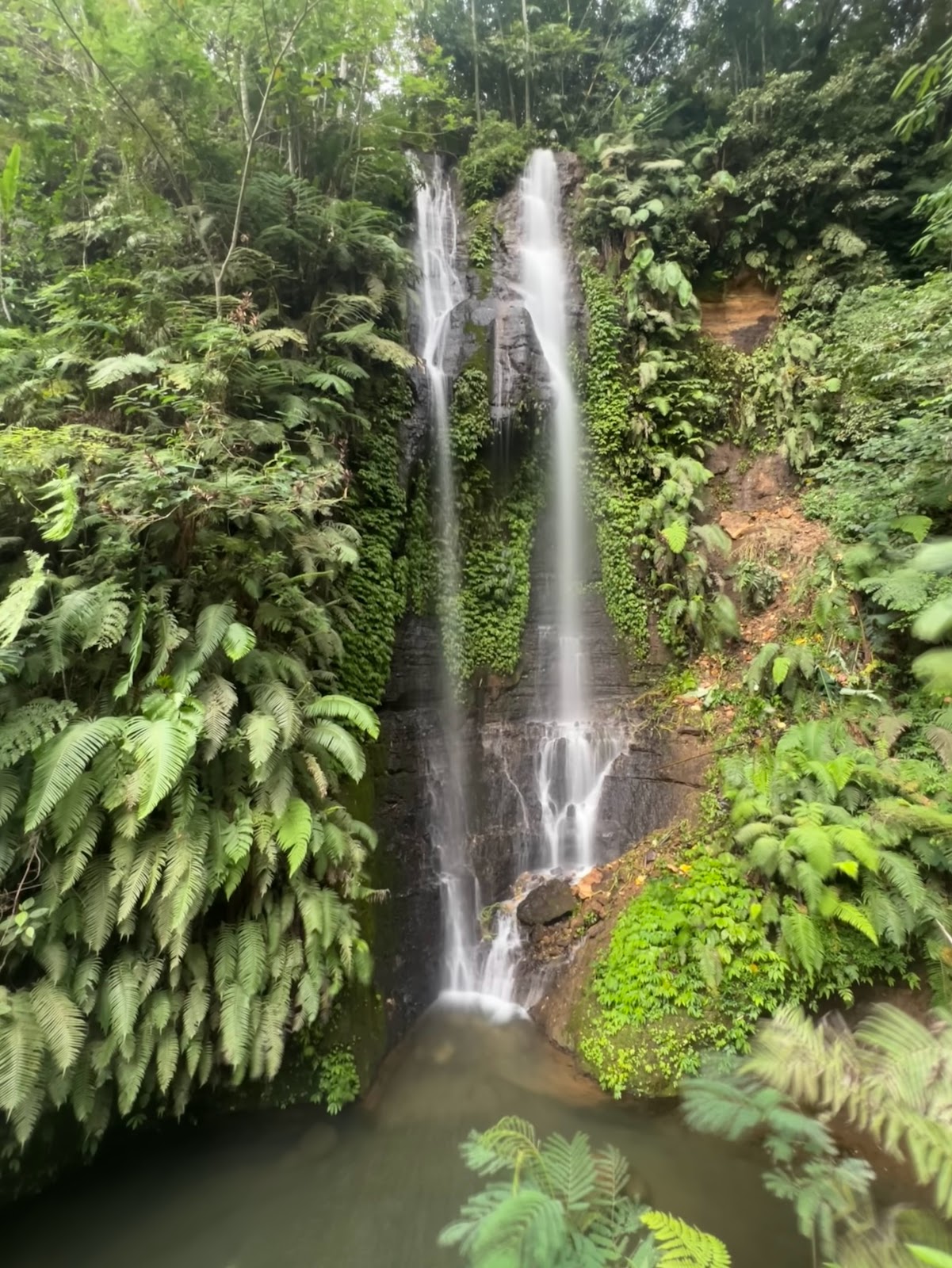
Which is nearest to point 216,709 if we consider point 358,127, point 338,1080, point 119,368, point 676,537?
point 119,368

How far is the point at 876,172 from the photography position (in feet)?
29.0

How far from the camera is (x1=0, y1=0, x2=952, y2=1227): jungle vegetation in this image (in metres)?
3.56

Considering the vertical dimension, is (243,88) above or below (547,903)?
above

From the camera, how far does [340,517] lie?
21.2 ft

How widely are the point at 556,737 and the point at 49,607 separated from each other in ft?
18.2

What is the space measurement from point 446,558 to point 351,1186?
245 inches

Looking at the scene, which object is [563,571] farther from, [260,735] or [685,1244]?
[685,1244]

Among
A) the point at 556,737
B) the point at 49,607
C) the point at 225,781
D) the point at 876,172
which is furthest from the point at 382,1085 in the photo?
the point at 876,172

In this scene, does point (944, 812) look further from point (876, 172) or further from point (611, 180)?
point (611, 180)

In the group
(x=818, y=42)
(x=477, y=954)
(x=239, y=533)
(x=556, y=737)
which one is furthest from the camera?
(x=818, y=42)

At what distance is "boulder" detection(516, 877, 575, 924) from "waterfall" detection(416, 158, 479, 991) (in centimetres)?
64

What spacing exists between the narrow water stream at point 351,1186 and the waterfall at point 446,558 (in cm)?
162

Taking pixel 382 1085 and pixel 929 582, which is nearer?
pixel 382 1085

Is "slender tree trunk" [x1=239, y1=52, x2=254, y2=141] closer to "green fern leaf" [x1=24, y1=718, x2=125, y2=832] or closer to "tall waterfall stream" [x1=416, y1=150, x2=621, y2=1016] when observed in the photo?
"tall waterfall stream" [x1=416, y1=150, x2=621, y2=1016]
